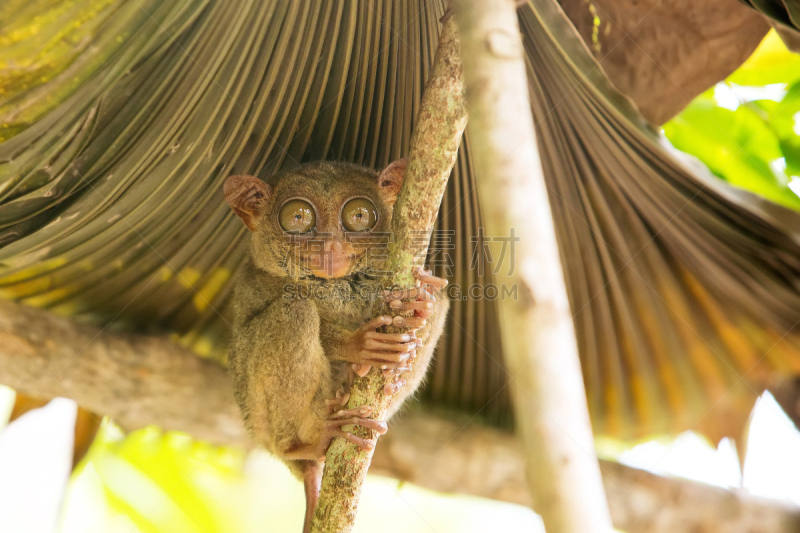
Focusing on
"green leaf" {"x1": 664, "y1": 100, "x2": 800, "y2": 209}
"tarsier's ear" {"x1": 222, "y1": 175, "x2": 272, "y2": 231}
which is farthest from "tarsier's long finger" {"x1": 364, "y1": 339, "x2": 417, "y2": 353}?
"green leaf" {"x1": 664, "y1": 100, "x2": 800, "y2": 209}

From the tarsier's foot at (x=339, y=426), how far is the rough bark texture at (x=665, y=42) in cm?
157

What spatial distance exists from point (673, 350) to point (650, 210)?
3.16ft

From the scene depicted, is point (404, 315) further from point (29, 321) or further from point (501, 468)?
point (29, 321)

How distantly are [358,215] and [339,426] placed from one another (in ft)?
2.90

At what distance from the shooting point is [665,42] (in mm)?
2279

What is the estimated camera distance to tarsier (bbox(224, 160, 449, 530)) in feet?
7.67

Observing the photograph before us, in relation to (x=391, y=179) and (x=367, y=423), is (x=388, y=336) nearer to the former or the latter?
(x=367, y=423)

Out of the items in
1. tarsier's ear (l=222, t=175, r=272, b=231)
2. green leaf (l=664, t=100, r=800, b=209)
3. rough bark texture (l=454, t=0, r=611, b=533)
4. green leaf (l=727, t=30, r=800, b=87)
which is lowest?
rough bark texture (l=454, t=0, r=611, b=533)

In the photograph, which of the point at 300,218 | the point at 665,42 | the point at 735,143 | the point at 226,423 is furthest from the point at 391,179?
the point at 735,143

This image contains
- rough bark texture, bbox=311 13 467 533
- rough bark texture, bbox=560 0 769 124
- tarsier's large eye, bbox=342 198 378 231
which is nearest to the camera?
rough bark texture, bbox=311 13 467 533

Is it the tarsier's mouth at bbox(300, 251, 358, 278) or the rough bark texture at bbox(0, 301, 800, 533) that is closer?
the tarsier's mouth at bbox(300, 251, 358, 278)

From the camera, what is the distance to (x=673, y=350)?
339 cm

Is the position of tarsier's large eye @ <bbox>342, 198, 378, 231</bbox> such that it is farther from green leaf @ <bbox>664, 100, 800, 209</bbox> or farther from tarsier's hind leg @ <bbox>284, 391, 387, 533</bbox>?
green leaf @ <bbox>664, 100, 800, 209</bbox>

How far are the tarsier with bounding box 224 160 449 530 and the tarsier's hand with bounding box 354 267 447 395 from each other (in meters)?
0.04
